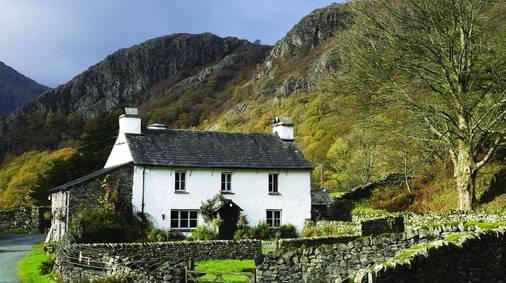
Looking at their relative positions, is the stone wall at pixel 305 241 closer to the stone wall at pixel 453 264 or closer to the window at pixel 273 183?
the window at pixel 273 183

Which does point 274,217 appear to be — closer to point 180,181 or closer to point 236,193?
point 236,193

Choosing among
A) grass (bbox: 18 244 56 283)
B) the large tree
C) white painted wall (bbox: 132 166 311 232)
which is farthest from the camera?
white painted wall (bbox: 132 166 311 232)

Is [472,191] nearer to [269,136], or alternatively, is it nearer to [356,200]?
[356,200]

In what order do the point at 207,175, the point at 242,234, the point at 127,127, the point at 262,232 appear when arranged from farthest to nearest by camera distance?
1. the point at 127,127
2. the point at 207,175
3. the point at 262,232
4. the point at 242,234

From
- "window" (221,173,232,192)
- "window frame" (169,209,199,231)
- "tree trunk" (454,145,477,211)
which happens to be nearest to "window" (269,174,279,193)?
"window" (221,173,232,192)

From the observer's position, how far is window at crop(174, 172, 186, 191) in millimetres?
35000

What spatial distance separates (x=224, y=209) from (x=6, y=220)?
22698mm

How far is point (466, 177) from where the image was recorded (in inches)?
1084

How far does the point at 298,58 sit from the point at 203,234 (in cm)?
14120

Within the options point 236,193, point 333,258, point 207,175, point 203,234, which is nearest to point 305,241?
point 203,234

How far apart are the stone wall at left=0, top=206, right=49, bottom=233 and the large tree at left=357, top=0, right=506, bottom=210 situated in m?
31.7

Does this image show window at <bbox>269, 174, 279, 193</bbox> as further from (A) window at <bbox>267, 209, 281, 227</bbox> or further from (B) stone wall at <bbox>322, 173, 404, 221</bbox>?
(B) stone wall at <bbox>322, 173, 404, 221</bbox>

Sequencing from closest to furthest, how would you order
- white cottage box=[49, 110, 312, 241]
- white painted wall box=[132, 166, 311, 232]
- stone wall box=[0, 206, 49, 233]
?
white painted wall box=[132, 166, 311, 232] → white cottage box=[49, 110, 312, 241] → stone wall box=[0, 206, 49, 233]

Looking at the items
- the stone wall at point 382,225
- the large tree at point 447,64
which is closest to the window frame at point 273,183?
the stone wall at point 382,225
